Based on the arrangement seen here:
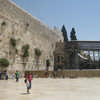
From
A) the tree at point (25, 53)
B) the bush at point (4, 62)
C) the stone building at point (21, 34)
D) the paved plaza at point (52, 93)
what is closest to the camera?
the paved plaza at point (52, 93)

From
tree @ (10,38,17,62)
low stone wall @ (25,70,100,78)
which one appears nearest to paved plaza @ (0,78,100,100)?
tree @ (10,38,17,62)

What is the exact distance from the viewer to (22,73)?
54.3 ft

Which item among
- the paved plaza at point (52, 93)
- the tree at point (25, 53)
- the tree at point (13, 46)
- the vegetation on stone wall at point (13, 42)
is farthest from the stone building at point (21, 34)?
the paved plaza at point (52, 93)

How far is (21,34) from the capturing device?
57.3 ft

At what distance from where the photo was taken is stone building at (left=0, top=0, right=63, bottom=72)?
1468 centimetres

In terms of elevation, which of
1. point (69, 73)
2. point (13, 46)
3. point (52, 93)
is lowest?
point (52, 93)

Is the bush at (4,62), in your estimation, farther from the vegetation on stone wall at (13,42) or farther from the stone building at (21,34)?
the vegetation on stone wall at (13,42)

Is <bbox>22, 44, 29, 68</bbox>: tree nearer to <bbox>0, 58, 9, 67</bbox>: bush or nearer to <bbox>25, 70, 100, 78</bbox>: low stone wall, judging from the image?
<bbox>25, 70, 100, 78</bbox>: low stone wall

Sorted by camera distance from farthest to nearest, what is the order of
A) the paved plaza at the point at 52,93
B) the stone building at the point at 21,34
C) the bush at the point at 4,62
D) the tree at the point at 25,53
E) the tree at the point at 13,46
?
the tree at the point at 25,53 → the tree at the point at 13,46 → the stone building at the point at 21,34 → the bush at the point at 4,62 → the paved plaza at the point at 52,93

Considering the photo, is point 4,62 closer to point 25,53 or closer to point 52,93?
point 25,53

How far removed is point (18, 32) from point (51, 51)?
30.7ft

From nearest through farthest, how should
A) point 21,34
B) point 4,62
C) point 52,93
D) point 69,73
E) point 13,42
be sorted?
point 52,93 → point 4,62 → point 13,42 → point 69,73 → point 21,34

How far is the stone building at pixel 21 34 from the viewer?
1468 centimetres

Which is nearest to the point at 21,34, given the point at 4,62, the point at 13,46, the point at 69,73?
the point at 13,46
